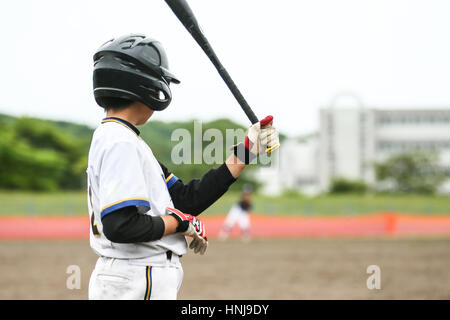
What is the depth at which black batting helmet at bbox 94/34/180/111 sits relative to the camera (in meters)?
2.12

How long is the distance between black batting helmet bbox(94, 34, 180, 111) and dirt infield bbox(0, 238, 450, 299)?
197 inches

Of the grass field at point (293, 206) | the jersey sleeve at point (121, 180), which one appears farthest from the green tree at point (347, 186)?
the jersey sleeve at point (121, 180)

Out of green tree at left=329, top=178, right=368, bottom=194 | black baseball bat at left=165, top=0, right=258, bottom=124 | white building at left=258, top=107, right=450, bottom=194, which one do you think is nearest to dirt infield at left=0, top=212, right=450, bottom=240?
black baseball bat at left=165, top=0, right=258, bottom=124

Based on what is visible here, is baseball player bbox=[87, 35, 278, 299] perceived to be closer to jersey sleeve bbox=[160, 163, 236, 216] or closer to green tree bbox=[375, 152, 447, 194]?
jersey sleeve bbox=[160, 163, 236, 216]

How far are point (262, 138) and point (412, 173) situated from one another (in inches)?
1612

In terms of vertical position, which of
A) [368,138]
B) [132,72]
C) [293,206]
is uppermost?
[368,138]

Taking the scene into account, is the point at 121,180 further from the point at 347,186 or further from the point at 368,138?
the point at 368,138

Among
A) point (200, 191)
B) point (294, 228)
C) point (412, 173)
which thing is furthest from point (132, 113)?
point (412, 173)

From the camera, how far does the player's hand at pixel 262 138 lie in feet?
7.66

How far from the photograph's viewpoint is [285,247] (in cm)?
1338

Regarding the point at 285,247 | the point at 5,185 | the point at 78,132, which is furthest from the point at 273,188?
the point at 285,247

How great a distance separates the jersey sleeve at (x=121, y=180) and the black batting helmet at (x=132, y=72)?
25 centimetres

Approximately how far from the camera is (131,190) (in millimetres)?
1936

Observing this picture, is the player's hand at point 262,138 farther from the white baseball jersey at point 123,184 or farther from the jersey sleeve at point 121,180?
the jersey sleeve at point 121,180
